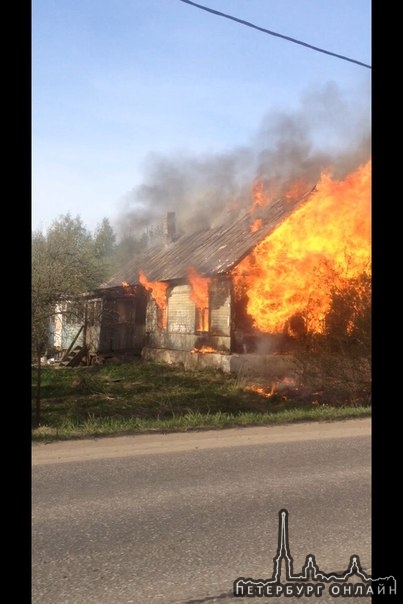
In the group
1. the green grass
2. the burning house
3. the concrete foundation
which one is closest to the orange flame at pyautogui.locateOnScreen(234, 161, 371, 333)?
the burning house

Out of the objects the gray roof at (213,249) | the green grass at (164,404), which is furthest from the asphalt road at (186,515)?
the gray roof at (213,249)

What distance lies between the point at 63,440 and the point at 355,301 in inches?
304

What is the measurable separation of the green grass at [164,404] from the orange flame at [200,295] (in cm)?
198

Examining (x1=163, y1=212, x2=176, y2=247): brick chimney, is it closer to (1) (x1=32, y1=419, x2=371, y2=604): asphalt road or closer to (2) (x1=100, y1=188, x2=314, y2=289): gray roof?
(2) (x1=100, y1=188, x2=314, y2=289): gray roof

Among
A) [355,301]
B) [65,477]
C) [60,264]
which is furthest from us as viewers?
[60,264]

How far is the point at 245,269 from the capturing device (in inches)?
793

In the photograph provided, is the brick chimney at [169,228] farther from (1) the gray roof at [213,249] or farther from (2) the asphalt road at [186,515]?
(2) the asphalt road at [186,515]

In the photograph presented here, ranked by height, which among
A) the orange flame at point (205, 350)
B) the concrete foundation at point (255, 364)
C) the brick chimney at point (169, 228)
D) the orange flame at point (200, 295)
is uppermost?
the brick chimney at point (169, 228)

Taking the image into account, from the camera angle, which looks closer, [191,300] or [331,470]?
[331,470]

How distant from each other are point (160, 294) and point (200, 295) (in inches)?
151

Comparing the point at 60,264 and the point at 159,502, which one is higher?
the point at 60,264

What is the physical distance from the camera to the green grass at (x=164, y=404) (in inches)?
444
